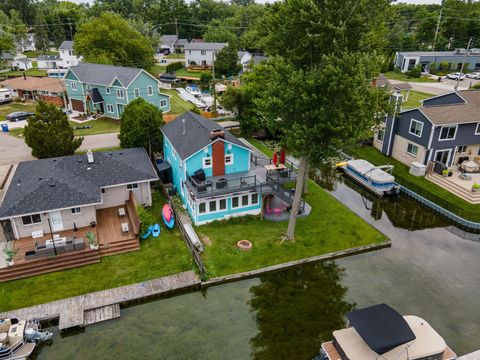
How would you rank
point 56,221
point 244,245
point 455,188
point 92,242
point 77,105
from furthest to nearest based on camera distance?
point 77,105 < point 455,188 < point 56,221 < point 244,245 < point 92,242

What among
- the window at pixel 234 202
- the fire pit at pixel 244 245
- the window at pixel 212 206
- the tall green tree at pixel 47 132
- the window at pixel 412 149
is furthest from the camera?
the window at pixel 412 149

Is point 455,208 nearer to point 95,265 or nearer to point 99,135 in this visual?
point 95,265

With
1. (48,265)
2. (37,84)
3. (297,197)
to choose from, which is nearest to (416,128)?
(297,197)

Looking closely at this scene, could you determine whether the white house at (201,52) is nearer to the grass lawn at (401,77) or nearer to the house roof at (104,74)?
the house roof at (104,74)

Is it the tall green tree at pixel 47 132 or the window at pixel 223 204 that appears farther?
the tall green tree at pixel 47 132

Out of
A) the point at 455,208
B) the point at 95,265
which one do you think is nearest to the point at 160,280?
the point at 95,265

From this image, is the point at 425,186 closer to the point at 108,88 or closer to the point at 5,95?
the point at 108,88

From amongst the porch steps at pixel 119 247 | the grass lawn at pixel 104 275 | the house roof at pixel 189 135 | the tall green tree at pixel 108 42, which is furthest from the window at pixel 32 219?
the tall green tree at pixel 108 42

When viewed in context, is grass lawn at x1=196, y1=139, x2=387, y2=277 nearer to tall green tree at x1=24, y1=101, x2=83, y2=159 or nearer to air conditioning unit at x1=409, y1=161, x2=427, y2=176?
air conditioning unit at x1=409, y1=161, x2=427, y2=176
